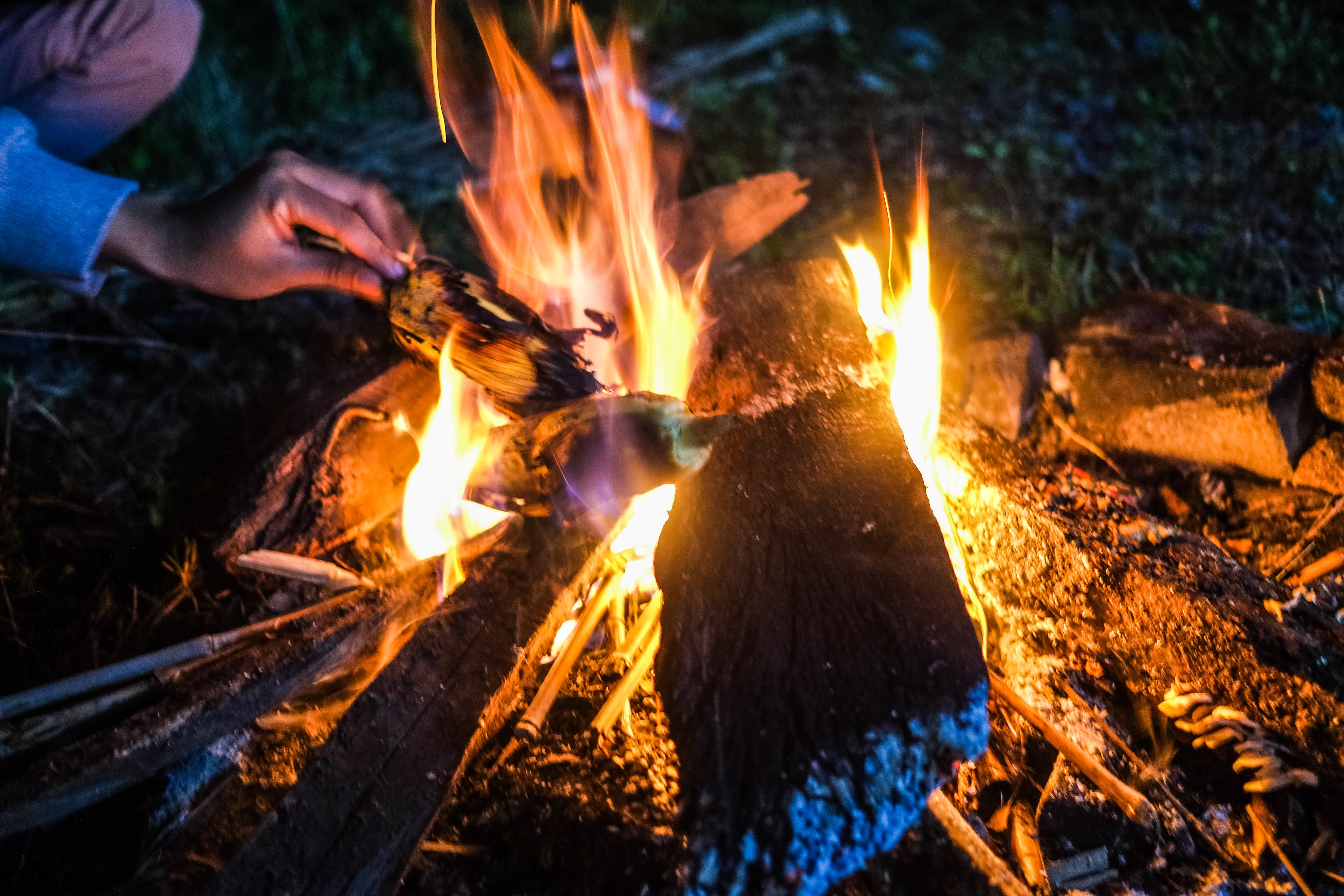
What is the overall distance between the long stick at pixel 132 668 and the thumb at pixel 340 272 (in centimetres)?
92

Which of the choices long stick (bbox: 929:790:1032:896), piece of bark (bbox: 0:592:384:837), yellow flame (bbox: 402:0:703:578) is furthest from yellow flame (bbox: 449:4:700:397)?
long stick (bbox: 929:790:1032:896)

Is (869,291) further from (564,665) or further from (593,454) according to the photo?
(564,665)

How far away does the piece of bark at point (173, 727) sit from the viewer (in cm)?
169

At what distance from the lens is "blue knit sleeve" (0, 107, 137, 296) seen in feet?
6.85

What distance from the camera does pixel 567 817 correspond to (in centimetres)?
162

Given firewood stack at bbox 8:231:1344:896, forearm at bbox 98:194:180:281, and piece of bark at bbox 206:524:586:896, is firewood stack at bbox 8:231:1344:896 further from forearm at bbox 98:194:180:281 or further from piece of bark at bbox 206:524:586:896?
forearm at bbox 98:194:180:281

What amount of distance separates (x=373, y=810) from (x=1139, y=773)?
1.75 metres

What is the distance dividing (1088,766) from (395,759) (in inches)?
62.3

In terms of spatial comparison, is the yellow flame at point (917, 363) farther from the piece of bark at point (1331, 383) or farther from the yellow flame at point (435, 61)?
the yellow flame at point (435, 61)

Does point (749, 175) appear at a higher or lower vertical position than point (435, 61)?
lower

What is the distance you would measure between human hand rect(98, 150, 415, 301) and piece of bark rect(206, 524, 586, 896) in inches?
41.7

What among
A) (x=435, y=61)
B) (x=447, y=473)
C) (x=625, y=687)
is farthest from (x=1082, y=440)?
(x=435, y=61)

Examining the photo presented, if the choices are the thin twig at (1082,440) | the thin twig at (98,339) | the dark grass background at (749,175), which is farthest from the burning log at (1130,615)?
the thin twig at (98,339)

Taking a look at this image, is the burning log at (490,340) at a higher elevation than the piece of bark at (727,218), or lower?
higher
